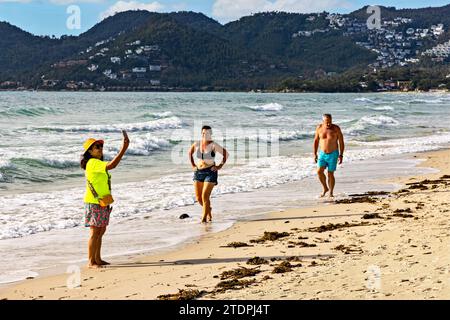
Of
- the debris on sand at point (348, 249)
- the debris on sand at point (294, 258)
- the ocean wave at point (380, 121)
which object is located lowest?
the debris on sand at point (294, 258)

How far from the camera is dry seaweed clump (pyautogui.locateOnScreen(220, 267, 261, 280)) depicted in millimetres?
5714

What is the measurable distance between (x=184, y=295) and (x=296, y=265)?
54.0 inches

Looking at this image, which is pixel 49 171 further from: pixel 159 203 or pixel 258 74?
pixel 258 74

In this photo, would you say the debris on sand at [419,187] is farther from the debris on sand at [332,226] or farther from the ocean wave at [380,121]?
the ocean wave at [380,121]

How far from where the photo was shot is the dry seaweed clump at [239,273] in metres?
5.71

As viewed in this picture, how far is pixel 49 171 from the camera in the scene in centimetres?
1603

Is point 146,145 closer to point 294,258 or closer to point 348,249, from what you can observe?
point 348,249

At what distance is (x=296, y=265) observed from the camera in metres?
5.96

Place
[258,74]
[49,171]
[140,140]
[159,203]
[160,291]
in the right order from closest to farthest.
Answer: [160,291] → [159,203] → [49,171] → [140,140] → [258,74]

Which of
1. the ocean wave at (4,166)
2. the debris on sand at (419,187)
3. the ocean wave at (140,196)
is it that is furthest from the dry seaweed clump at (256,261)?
the ocean wave at (4,166)

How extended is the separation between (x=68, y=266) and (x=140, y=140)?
54.4 ft

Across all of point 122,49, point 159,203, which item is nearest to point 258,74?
point 122,49

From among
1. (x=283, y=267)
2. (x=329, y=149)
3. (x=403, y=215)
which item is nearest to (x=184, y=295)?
(x=283, y=267)

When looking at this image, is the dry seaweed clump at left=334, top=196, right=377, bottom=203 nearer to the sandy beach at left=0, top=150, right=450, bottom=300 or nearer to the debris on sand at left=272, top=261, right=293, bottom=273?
the sandy beach at left=0, top=150, right=450, bottom=300
